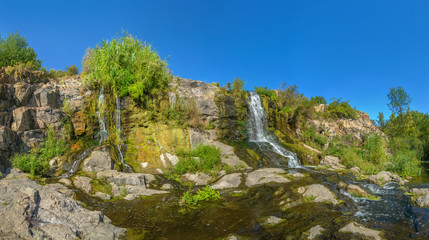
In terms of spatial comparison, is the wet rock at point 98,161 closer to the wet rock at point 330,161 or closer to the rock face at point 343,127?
the wet rock at point 330,161

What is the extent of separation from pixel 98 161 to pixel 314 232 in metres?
11.5

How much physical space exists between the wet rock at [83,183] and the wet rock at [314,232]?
8809 millimetres

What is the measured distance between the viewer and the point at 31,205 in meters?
6.02

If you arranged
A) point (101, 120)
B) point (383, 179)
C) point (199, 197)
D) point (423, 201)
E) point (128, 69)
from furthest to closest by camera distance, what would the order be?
1. point (128, 69)
2. point (101, 120)
3. point (383, 179)
4. point (199, 197)
5. point (423, 201)

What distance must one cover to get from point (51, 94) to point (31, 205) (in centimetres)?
1332

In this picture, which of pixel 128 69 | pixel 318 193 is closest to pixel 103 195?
pixel 318 193

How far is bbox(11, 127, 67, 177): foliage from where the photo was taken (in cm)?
1156

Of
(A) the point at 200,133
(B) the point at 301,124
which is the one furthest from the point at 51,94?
(B) the point at 301,124

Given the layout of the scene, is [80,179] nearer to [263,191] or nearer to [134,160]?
[134,160]

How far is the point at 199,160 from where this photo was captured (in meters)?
15.4

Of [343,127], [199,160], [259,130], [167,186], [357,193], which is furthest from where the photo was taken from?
[343,127]

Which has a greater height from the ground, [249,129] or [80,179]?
[249,129]

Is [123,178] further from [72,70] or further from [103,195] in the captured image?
[72,70]

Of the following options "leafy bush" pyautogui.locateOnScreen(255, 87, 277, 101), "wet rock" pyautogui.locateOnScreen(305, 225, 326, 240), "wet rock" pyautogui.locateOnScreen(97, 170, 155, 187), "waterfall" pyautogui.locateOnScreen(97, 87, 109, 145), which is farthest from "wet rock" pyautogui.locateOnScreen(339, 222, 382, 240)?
"leafy bush" pyautogui.locateOnScreen(255, 87, 277, 101)
